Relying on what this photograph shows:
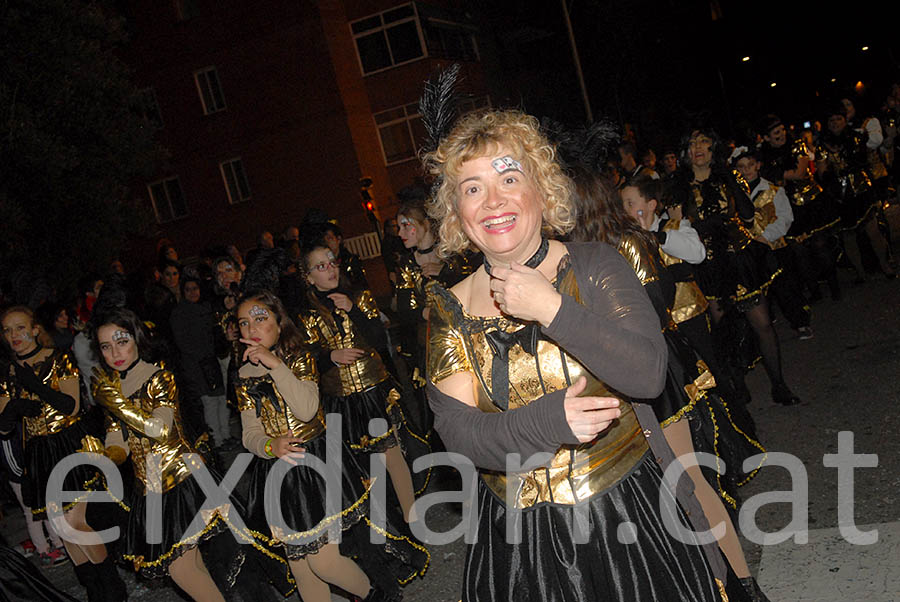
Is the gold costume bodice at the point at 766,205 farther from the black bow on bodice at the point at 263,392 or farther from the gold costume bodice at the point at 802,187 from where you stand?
the black bow on bodice at the point at 263,392

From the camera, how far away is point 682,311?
5023 millimetres

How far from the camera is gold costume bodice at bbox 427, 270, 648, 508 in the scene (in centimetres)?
231

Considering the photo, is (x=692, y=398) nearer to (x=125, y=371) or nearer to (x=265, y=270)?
(x=265, y=270)

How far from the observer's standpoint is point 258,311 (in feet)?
14.0

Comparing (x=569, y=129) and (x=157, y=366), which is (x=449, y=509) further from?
(x=569, y=129)

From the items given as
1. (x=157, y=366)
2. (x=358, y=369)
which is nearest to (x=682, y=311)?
(x=358, y=369)

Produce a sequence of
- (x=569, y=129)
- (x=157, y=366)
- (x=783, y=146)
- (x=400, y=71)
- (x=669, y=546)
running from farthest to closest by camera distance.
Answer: (x=400, y=71) < (x=783, y=146) < (x=157, y=366) < (x=569, y=129) < (x=669, y=546)

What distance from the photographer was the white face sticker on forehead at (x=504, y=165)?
2.37 metres

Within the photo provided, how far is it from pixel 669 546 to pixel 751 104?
63659 mm

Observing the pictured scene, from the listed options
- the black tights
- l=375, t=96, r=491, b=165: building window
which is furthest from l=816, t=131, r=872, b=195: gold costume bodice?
l=375, t=96, r=491, b=165: building window

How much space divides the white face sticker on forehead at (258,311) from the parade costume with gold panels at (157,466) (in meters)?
0.69

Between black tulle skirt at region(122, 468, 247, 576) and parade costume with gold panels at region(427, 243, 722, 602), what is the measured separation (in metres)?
2.30

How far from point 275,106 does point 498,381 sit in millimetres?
23888

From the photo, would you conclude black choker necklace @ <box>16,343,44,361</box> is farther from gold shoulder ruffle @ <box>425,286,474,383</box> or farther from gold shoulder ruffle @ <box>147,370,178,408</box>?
gold shoulder ruffle @ <box>425,286,474,383</box>
